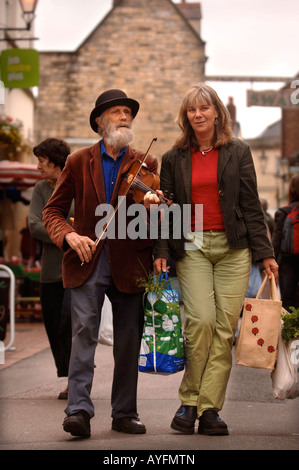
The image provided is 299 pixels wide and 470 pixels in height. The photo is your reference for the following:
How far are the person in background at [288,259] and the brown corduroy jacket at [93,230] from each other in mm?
3093

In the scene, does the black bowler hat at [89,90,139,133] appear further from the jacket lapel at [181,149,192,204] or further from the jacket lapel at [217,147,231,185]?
the jacket lapel at [217,147,231,185]

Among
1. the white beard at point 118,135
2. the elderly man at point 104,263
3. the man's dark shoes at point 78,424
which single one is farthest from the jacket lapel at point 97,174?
the man's dark shoes at point 78,424

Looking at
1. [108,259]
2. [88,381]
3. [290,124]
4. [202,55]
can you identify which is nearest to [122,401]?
[88,381]

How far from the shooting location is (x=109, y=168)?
4898 mm

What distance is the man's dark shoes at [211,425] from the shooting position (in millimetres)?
4617

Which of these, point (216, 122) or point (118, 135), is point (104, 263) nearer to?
point (118, 135)

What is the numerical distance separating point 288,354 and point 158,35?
29.2 metres

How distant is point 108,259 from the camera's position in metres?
4.79

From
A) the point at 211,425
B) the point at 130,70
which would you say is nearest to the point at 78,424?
the point at 211,425

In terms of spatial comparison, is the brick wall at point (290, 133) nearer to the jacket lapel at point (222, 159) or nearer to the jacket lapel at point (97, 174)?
the jacket lapel at point (222, 159)

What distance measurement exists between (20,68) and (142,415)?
10.00m

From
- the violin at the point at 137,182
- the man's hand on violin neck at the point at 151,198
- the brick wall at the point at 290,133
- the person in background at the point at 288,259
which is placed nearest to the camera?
the man's hand on violin neck at the point at 151,198

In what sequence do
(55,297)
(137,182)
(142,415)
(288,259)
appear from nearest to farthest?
(137,182), (142,415), (55,297), (288,259)

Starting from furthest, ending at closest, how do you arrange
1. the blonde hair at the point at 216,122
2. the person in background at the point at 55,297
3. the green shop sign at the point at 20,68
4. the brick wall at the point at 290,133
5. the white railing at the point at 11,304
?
the brick wall at the point at 290,133, the green shop sign at the point at 20,68, the white railing at the point at 11,304, the person in background at the point at 55,297, the blonde hair at the point at 216,122
